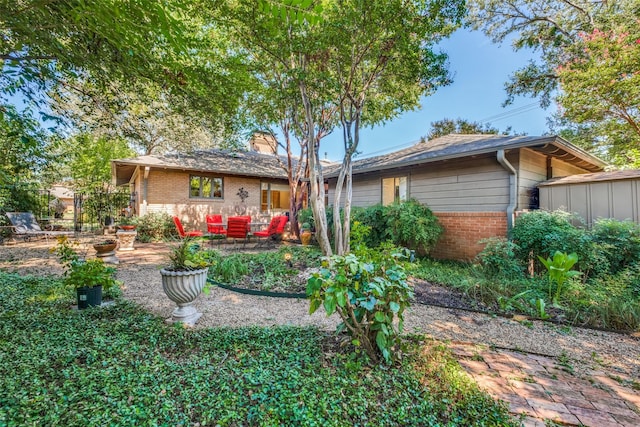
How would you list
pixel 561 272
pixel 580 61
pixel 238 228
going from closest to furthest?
pixel 561 272
pixel 238 228
pixel 580 61

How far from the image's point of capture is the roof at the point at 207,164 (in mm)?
11163

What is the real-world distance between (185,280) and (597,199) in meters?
7.85

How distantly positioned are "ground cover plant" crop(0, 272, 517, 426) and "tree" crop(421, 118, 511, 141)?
21131 mm

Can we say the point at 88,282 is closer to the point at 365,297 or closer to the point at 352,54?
the point at 365,297

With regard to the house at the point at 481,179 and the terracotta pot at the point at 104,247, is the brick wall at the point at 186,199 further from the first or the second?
the house at the point at 481,179

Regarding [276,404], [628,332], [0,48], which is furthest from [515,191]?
[0,48]

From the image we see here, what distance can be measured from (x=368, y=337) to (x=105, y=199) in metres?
16.6

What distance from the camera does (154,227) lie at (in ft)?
36.6

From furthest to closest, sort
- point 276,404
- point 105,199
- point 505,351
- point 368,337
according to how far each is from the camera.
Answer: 1. point 105,199
2. point 505,351
3. point 368,337
4. point 276,404

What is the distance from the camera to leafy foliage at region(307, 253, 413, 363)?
223cm

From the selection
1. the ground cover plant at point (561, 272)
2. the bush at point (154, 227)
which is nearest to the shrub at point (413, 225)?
the ground cover plant at point (561, 272)

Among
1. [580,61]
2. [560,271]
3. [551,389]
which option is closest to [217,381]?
[551,389]

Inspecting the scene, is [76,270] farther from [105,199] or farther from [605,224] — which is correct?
[105,199]

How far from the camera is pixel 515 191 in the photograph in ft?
20.1
